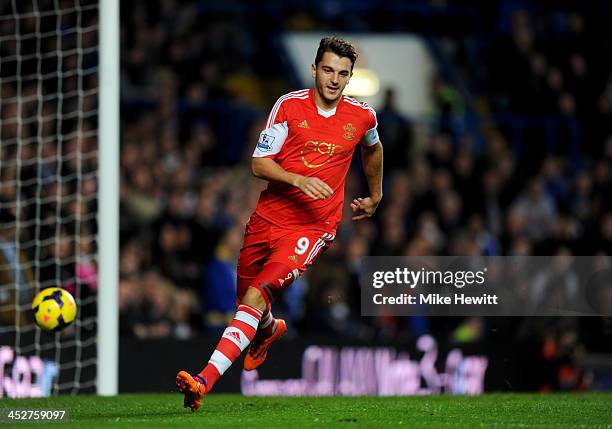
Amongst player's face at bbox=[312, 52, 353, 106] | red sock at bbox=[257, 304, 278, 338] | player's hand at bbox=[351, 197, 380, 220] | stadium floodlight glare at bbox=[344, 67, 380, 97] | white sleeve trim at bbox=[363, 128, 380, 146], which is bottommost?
red sock at bbox=[257, 304, 278, 338]

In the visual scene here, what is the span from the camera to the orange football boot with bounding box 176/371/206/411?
7070mm

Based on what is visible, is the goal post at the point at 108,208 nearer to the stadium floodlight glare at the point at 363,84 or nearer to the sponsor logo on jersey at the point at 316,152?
the sponsor logo on jersey at the point at 316,152

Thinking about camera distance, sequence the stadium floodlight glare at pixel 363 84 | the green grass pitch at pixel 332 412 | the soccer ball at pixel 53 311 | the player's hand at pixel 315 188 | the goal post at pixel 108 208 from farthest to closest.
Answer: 1. the stadium floodlight glare at pixel 363 84
2. the goal post at pixel 108 208
3. the soccer ball at pixel 53 311
4. the player's hand at pixel 315 188
5. the green grass pitch at pixel 332 412

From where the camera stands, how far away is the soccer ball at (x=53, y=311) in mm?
8406

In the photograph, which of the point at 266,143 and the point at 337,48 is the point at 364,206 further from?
the point at 337,48

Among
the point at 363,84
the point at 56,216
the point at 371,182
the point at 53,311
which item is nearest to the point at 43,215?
the point at 56,216

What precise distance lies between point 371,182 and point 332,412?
5.20ft

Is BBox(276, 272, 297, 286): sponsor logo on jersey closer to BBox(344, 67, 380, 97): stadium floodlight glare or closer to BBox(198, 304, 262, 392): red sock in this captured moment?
BBox(198, 304, 262, 392): red sock

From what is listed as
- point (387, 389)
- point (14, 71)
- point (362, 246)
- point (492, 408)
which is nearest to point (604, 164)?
point (362, 246)

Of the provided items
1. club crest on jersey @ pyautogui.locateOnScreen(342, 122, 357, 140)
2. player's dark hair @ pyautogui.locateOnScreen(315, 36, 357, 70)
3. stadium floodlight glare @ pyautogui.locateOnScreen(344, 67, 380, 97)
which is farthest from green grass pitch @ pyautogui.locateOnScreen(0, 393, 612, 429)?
stadium floodlight glare @ pyautogui.locateOnScreen(344, 67, 380, 97)

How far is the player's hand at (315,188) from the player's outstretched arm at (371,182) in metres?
1.00

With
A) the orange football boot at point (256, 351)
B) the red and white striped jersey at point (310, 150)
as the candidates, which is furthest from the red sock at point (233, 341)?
the orange football boot at point (256, 351)

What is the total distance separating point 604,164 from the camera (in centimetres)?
1647

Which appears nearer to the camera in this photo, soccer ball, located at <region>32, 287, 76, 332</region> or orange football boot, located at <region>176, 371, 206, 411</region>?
orange football boot, located at <region>176, 371, 206, 411</region>
